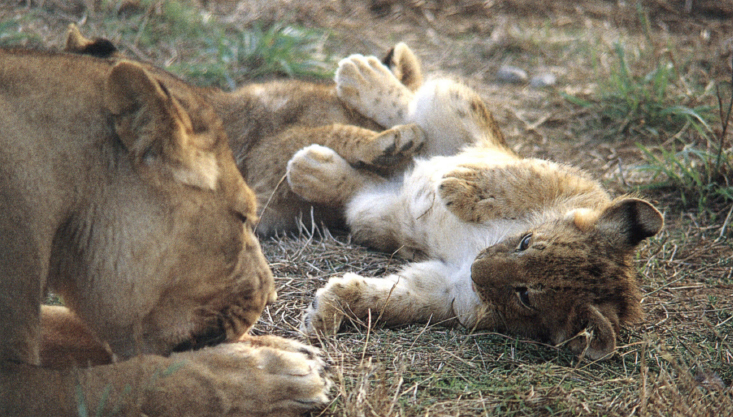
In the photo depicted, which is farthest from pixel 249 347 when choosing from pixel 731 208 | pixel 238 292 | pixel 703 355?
pixel 731 208

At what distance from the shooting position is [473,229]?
360 centimetres

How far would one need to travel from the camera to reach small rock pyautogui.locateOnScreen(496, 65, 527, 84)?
260 inches

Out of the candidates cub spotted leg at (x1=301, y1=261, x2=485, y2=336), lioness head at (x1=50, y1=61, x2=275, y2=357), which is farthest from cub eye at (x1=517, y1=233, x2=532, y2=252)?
lioness head at (x1=50, y1=61, x2=275, y2=357)

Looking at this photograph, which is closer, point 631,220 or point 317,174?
point 631,220

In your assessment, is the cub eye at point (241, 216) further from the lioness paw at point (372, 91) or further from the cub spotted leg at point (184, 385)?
the lioness paw at point (372, 91)

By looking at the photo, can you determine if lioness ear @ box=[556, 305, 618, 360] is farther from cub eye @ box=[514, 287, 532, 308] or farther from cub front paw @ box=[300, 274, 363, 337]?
cub front paw @ box=[300, 274, 363, 337]

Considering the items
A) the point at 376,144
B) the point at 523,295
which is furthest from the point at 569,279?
the point at 376,144

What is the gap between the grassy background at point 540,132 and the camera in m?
2.50

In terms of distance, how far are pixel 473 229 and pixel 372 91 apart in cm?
143

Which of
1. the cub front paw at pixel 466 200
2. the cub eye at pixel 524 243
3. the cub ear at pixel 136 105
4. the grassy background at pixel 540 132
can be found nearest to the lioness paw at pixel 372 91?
the grassy background at pixel 540 132

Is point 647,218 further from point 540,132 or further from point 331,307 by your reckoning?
point 540,132

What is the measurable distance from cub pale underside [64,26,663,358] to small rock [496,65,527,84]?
170cm

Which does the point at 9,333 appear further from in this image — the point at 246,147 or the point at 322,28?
the point at 322,28

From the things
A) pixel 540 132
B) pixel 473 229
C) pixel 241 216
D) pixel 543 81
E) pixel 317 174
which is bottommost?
pixel 540 132
